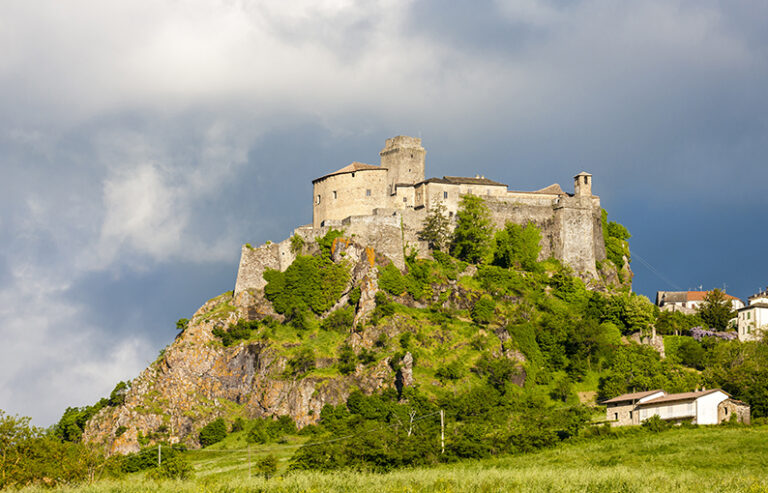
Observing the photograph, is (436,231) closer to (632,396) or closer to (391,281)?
(391,281)

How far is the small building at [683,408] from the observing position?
8569 centimetres

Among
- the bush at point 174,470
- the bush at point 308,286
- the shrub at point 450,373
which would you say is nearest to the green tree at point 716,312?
the shrub at point 450,373

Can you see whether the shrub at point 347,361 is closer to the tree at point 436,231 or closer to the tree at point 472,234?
the tree at point 436,231

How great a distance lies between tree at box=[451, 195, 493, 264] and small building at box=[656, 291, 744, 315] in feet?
89.3

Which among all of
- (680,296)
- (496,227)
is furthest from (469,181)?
(680,296)

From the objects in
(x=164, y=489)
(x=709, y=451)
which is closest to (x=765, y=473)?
(x=709, y=451)

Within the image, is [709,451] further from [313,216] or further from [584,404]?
[313,216]

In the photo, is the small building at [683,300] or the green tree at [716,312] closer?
the green tree at [716,312]

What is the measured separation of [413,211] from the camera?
10875cm

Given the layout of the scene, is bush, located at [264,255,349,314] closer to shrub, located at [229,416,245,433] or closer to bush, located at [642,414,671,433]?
shrub, located at [229,416,245,433]

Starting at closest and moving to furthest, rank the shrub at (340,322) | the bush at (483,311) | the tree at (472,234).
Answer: the shrub at (340,322) < the bush at (483,311) < the tree at (472,234)

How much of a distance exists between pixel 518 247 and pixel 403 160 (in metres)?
16.5

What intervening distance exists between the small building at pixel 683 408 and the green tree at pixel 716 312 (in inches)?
913

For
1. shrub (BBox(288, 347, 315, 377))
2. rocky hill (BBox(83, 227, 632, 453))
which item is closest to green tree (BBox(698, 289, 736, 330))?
rocky hill (BBox(83, 227, 632, 453))
